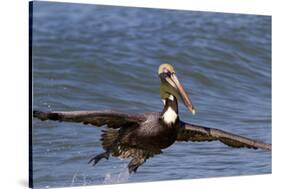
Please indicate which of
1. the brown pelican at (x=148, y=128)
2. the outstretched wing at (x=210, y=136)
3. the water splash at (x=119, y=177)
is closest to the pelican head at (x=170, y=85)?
the brown pelican at (x=148, y=128)

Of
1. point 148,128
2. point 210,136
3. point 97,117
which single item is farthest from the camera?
point 210,136

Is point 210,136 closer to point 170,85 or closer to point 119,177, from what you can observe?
point 170,85

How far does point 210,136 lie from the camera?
5.29 metres

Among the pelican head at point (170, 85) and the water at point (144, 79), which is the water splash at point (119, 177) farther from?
the pelican head at point (170, 85)

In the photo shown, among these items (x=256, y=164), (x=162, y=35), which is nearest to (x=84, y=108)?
(x=162, y=35)

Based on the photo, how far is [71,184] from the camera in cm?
486

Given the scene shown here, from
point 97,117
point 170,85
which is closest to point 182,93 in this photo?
point 170,85

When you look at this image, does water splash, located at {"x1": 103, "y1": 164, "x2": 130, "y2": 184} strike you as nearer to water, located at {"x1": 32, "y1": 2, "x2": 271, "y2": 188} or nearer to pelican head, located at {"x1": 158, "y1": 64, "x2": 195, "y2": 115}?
water, located at {"x1": 32, "y1": 2, "x2": 271, "y2": 188}

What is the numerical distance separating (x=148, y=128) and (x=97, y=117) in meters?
0.37

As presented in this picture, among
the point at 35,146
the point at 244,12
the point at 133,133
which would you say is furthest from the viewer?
the point at 244,12

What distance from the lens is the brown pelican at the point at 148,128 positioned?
4973 millimetres

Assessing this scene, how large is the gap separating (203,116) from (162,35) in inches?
24.0

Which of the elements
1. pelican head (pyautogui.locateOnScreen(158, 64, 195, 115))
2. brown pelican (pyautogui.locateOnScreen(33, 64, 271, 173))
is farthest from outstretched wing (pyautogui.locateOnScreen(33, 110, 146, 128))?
pelican head (pyautogui.locateOnScreen(158, 64, 195, 115))

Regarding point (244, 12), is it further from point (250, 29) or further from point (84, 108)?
point (84, 108)
